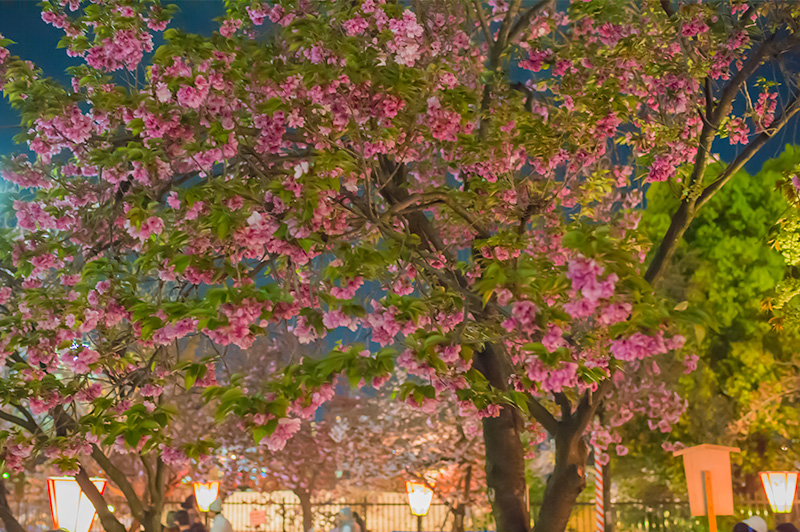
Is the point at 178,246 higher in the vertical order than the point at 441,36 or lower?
lower

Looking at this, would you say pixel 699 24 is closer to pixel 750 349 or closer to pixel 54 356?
pixel 54 356

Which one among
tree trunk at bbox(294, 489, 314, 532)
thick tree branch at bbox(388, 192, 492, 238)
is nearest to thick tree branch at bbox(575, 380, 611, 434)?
thick tree branch at bbox(388, 192, 492, 238)

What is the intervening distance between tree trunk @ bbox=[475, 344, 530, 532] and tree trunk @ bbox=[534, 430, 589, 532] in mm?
180

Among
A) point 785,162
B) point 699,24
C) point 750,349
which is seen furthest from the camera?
point 785,162

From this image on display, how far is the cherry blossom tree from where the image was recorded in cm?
363

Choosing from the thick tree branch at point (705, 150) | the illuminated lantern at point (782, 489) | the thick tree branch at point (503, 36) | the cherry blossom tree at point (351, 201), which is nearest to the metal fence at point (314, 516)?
the illuminated lantern at point (782, 489)

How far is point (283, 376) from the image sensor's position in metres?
3.46

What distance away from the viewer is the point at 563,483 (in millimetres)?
5578

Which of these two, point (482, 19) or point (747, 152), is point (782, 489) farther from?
point (482, 19)

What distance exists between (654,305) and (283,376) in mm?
1610

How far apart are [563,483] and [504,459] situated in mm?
461

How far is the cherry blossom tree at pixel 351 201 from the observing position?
11.9 ft

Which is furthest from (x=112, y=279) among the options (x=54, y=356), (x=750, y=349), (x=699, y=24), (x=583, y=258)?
(x=750, y=349)

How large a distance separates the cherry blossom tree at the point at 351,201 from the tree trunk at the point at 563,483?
2cm
